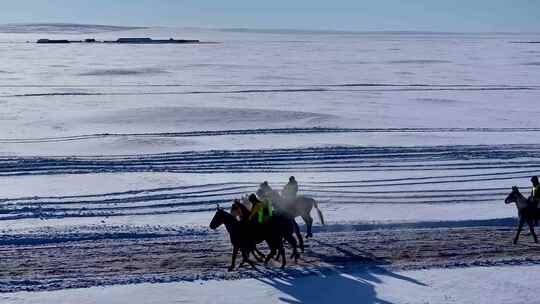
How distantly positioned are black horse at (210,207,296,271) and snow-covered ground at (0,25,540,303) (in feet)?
3.24

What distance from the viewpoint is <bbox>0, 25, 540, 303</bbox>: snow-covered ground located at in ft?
47.2

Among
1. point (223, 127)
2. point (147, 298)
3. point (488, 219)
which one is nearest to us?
point (147, 298)

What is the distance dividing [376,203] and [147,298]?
8.71 meters

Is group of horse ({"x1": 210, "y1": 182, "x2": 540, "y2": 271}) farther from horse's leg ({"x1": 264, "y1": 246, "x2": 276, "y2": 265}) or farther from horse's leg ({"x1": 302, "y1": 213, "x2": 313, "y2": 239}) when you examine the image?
horse's leg ({"x1": 302, "y1": 213, "x2": 313, "y2": 239})

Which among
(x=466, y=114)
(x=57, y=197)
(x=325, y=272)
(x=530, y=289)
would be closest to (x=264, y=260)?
(x=325, y=272)

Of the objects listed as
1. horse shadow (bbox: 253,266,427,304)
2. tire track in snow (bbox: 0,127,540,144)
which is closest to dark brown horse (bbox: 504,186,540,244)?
horse shadow (bbox: 253,266,427,304)

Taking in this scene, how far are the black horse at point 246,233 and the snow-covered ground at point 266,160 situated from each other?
986mm

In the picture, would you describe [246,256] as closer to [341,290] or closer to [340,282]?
[340,282]

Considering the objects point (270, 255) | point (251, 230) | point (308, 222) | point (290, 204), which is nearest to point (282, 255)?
point (270, 255)

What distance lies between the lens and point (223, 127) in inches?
1270

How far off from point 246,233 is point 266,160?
10.3m

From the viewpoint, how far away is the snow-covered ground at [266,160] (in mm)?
14398

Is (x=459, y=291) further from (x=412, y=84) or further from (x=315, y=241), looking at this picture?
(x=412, y=84)

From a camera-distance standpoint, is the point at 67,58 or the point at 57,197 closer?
the point at 57,197
